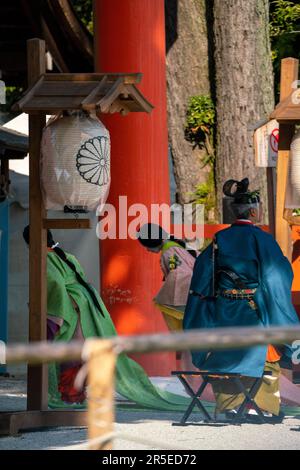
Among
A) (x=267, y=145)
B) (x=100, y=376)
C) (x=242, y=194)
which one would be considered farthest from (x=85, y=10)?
(x=100, y=376)

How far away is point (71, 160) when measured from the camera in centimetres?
709

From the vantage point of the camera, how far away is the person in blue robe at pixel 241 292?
7625mm

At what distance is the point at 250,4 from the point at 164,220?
3.43 metres

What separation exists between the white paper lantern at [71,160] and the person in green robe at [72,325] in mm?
1134

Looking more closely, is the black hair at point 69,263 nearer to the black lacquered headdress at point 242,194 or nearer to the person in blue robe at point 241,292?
the person in blue robe at point 241,292

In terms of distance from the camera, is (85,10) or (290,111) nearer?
(290,111)

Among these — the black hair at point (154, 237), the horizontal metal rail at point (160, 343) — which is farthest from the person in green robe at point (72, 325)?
the horizontal metal rail at point (160, 343)

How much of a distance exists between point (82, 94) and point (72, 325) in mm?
1954

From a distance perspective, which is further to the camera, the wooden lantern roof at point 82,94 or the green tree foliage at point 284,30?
the green tree foliage at point 284,30

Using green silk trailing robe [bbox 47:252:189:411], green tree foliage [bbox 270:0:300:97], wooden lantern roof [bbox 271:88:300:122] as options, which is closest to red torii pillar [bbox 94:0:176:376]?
green silk trailing robe [bbox 47:252:189:411]

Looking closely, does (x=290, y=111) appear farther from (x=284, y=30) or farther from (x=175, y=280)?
(x=284, y=30)

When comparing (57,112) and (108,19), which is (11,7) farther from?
(57,112)

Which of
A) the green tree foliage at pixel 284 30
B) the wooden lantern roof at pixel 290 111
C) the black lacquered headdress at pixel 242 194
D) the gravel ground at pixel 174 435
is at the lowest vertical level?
the gravel ground at pixel 174 435
